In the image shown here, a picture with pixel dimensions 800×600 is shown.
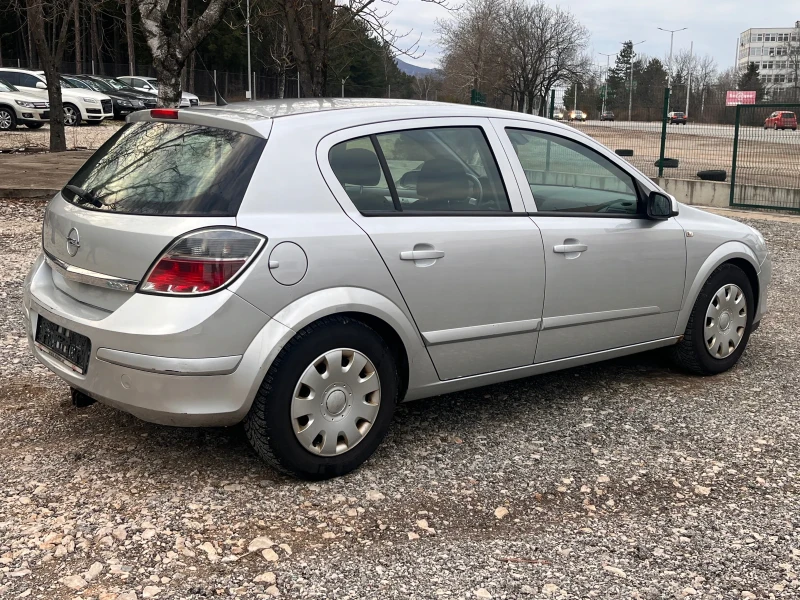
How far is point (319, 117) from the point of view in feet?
12.4

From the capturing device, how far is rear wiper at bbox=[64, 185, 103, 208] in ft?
12.1

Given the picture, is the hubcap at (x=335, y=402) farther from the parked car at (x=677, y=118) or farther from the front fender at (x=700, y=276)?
the parked car at (x=677, y=118)

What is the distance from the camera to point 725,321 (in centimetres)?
533

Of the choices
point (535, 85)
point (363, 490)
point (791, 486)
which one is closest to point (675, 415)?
point (791, 486)

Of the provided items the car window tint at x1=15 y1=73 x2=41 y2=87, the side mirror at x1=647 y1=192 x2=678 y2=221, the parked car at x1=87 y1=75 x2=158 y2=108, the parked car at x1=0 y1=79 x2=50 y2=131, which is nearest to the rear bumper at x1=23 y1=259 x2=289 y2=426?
the side mirror at x1=647 y1=192 x2=678 y2=221

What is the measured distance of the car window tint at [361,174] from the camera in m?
3.71

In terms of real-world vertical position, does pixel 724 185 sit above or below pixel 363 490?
above

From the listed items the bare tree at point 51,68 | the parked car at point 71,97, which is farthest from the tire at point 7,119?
the bare tree at point 51,68

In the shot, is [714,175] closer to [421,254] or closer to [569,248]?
[569,248]

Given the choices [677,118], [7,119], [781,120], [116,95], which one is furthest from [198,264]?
[116,95]

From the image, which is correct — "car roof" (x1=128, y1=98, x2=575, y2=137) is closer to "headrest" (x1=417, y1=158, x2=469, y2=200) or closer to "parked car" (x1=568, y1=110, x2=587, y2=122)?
"headrest" (x1=417, y1=158, x2=469, y2=200)

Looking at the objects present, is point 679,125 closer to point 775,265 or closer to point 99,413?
point 775,265

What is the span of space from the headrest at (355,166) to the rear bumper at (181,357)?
0.77 meters

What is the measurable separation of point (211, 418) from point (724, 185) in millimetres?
14354
